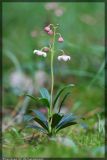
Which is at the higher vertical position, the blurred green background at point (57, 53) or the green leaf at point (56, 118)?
the blurred green background at point (57, 53)

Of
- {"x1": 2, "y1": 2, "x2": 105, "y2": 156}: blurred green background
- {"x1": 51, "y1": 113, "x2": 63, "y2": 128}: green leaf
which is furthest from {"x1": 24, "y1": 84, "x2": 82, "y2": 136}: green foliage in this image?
{"x1": 2, "y1": 2, "x2": 105, "y2": 156}: blurred green background

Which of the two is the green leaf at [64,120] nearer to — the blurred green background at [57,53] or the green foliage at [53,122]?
A: the green foliage at [53,122]

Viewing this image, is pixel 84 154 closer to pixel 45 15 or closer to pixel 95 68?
pixel 95 68

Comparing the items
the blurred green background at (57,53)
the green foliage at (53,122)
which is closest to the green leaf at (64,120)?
the green foliage at (53,122)

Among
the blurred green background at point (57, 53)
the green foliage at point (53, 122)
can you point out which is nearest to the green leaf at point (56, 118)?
the green foliage at point (53, 122)

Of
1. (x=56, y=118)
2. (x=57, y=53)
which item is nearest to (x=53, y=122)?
(x=56, y=118)

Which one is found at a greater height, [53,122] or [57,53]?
[57,53]

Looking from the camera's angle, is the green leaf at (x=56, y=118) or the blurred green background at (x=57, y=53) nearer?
the green leaf at (x=56, y=118)

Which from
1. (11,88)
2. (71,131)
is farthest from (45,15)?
(71,131)

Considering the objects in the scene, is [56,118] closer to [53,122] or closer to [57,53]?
[53,122]
